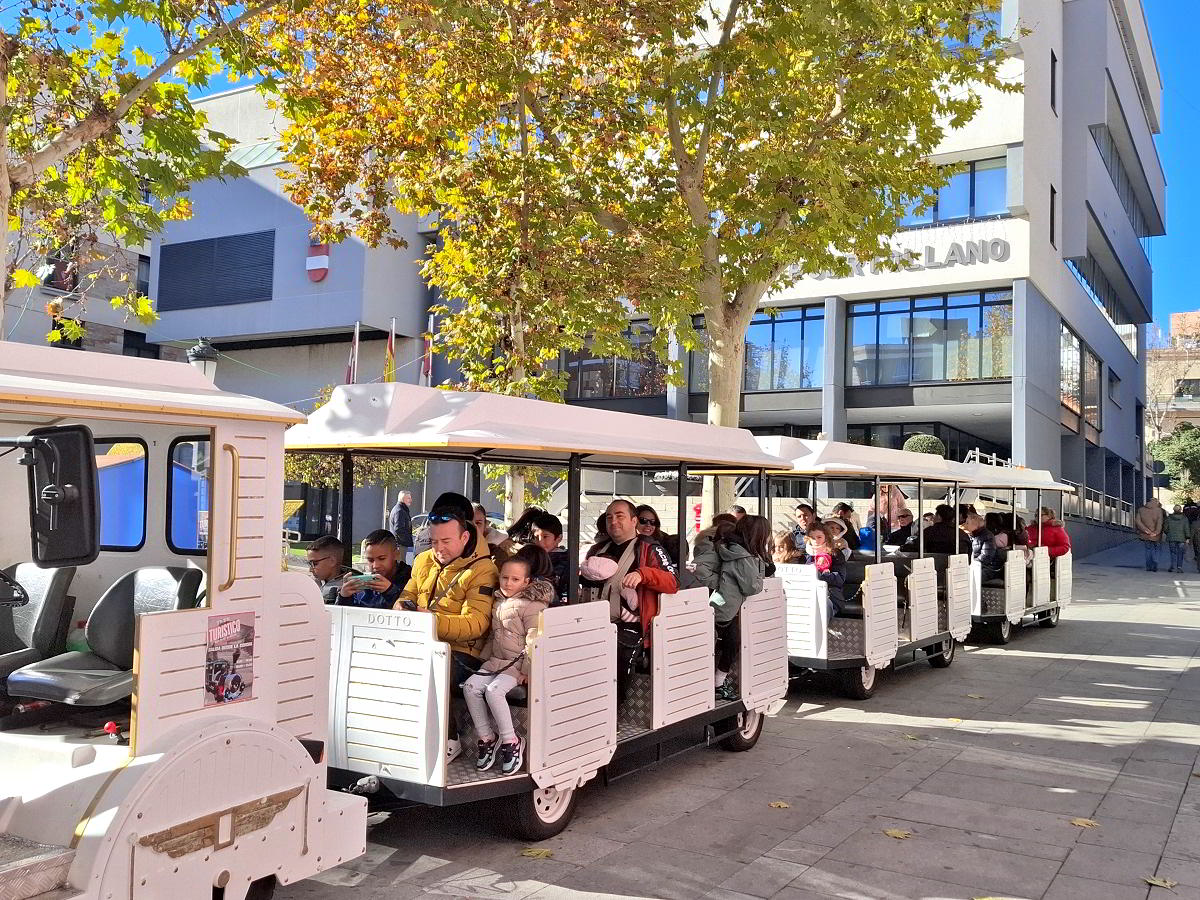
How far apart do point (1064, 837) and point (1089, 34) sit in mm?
32411

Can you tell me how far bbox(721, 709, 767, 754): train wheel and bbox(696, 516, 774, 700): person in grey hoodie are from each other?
1.10 feet

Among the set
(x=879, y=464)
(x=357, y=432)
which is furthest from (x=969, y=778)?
(x=357, y=432)

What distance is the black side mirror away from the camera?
3133 mm

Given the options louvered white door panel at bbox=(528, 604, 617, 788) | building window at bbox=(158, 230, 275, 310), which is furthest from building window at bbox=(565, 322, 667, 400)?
louvered white door panel at bbox=(528, 604, 617, 788)

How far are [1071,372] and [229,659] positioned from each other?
109ft

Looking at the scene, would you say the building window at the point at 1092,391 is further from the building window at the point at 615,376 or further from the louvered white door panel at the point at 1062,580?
the louvered white door panel at the point at 1062,580

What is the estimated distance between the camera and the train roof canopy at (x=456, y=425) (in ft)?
17.2

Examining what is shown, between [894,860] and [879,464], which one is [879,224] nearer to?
[879,464]

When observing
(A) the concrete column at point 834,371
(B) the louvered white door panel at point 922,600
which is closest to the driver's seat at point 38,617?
(B) the louvered white door panel at point 922,600

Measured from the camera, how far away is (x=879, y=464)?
34.6 ft

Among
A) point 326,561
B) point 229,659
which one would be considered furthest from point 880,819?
point 229,659

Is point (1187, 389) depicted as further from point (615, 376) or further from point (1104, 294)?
point (615, 376)

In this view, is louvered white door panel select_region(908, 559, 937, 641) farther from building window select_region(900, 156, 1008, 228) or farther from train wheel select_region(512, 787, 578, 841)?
building window select_region(900, 156, 1008, 228)

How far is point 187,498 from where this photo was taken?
447 cm
